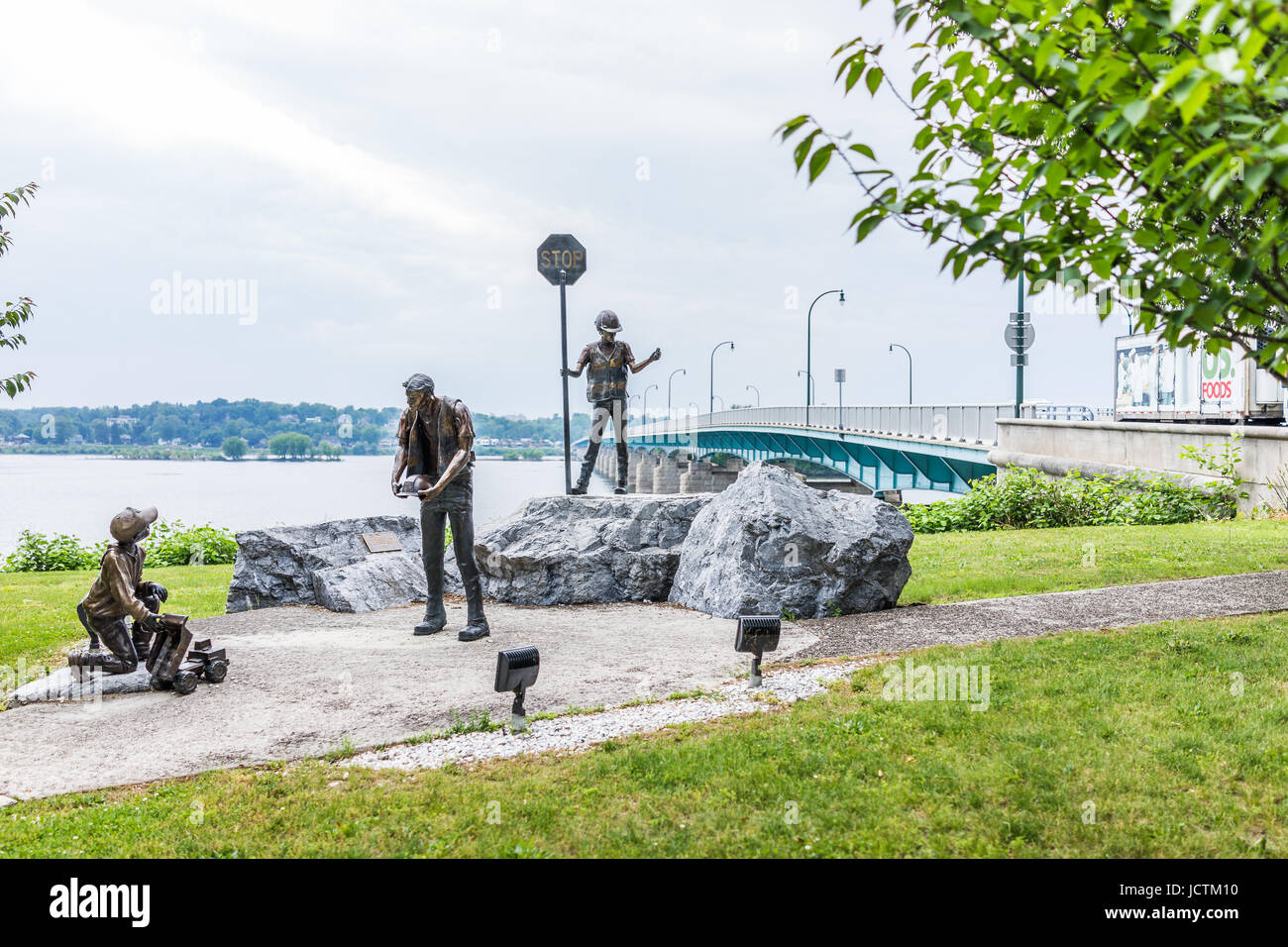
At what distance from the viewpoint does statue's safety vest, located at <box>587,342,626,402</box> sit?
12672mm

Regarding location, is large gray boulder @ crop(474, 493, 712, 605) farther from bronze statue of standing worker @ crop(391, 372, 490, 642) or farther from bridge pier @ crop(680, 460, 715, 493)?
bridge pier @ crop(680, 460, 715, 493)

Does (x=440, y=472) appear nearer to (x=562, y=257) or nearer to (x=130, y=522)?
(x=130, y=522)

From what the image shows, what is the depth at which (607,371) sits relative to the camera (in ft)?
41.6

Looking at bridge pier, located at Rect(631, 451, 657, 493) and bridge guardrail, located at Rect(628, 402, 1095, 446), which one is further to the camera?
bridge pier, located at Rect(631, 451, 657, 493)

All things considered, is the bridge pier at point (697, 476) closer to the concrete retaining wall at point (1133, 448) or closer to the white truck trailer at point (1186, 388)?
the white truck trailer at point (1186, 388)

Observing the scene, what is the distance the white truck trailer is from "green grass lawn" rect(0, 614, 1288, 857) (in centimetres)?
1983

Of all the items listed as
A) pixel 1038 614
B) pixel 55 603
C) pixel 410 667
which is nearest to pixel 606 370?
pixel 410 667

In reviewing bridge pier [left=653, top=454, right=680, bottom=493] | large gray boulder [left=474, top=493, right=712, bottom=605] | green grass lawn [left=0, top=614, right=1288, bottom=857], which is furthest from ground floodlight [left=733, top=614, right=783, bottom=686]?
bridge pier [left=653, top=454, right=680, bottom=493]

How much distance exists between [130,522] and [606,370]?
7.04m

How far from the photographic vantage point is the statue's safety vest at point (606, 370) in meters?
12.7

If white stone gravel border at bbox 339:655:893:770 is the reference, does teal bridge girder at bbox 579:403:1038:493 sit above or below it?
above

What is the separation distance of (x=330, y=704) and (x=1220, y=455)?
19552 millimetres

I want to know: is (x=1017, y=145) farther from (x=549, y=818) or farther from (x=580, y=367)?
(x=580, y=367)
